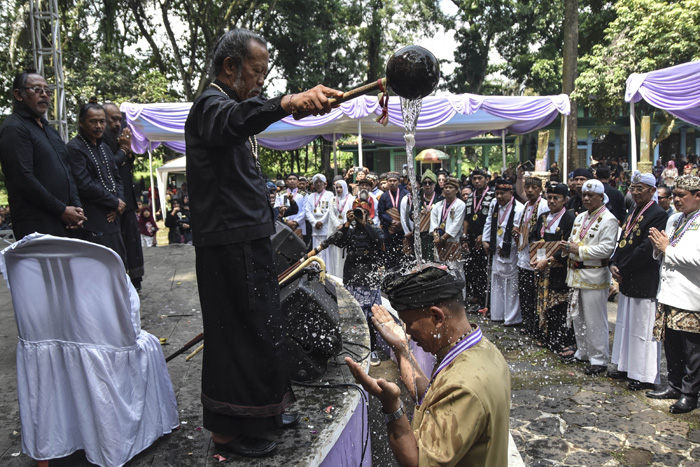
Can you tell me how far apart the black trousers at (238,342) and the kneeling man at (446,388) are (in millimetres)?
665

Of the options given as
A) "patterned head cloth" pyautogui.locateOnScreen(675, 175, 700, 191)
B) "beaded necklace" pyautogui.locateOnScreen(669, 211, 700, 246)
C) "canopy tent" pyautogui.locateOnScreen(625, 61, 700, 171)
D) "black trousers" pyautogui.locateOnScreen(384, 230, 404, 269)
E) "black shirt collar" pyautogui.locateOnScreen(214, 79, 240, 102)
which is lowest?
"black trousers" pyautogui.locateOnScreen(384, 230, 404, 269)

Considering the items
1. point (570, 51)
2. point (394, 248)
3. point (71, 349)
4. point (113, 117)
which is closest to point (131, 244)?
point (113, 117)

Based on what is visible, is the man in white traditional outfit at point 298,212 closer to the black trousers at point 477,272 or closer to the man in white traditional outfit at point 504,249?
the black trousers at point 477,272

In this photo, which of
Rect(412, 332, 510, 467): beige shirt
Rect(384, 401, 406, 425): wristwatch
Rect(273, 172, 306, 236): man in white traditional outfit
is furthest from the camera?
Rect(273, 172, 306, 236): man in white traditional outfit

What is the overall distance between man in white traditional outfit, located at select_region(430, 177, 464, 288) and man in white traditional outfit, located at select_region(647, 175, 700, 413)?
359 centimetres

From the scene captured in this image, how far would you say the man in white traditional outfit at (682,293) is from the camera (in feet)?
14.5

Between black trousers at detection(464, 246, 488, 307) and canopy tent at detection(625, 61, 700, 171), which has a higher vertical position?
canopy tent at detection(625, 61, 700, 171)

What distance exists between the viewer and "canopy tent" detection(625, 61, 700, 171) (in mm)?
8461

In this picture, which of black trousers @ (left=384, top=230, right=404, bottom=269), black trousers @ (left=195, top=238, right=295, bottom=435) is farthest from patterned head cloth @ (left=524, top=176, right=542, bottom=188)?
black trousers @ (left=195, top=238, right=295, bottom=435)

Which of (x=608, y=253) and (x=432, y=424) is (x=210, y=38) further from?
(x=432, y=424)

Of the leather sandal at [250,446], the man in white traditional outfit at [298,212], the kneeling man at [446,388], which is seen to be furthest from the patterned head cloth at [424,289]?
the man in white traditional outfit at [298,212]

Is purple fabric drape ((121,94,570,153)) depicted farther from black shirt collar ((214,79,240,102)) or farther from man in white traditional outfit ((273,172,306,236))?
black shirt collar ((214,79,240,102))

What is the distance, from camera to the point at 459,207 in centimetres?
818

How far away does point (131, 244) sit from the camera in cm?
550
